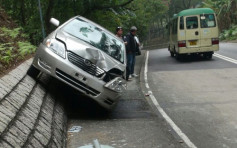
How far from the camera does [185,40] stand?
1934 cm

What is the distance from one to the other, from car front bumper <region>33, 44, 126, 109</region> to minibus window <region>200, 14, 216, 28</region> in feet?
44.1

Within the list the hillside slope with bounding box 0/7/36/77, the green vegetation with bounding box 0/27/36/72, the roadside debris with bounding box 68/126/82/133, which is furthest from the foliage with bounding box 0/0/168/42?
the roadside debris with bounding box 68/126/82/133

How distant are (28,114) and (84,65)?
201cm

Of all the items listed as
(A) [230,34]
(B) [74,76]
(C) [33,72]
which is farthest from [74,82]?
(A) [230,34]

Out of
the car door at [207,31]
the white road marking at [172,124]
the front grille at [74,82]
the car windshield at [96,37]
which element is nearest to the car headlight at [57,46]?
the front grille at [74,82]

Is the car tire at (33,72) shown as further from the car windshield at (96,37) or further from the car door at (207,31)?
the car door at (207,31)

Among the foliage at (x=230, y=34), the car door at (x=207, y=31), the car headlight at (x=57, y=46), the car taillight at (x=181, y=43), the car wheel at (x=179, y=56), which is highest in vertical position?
the car headlight at (x=57, y=46)

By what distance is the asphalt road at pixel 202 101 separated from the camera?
6.48m

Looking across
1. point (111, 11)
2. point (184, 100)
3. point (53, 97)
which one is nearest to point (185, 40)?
point (111, 11)

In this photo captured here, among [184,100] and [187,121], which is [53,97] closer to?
[187,121]

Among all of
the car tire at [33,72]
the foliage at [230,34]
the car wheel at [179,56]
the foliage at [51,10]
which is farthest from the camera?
the foliage at [230,34]

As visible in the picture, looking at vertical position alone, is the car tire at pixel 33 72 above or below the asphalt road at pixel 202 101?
above

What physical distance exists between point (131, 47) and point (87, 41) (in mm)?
6051

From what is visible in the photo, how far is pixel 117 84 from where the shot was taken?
729 cm
